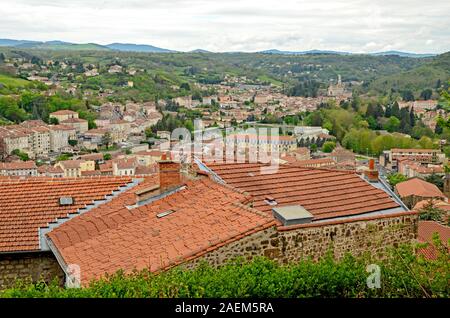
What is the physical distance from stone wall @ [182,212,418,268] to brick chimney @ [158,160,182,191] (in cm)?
236

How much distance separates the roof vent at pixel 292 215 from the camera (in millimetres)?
6605

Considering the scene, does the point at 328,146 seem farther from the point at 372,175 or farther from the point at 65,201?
the point at 65,201

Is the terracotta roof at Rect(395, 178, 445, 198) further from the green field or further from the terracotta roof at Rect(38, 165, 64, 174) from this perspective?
the green field

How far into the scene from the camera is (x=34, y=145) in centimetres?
7912

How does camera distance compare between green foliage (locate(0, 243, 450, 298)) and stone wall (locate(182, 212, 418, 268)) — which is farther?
stone wall (locate(182, 212, 418, 268))

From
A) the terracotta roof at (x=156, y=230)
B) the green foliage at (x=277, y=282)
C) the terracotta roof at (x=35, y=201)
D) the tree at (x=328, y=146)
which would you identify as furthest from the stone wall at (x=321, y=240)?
the tree at (x=328, y=146)

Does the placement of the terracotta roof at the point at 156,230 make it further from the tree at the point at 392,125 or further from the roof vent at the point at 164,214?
the tree at the point at 392,125

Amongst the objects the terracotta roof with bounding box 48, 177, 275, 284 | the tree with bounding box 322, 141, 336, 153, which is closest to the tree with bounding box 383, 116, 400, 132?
the tree with bounding box 322, 141, 336, 153

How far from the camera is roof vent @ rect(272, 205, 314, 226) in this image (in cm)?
661

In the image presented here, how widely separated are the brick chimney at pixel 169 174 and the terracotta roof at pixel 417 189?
39071 millimetres

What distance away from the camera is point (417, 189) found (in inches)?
1788

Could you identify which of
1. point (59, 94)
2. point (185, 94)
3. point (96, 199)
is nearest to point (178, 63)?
point (185, 94)

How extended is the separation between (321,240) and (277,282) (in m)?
1.90

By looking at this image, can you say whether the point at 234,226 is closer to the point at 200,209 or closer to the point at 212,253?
the point at 212,253
